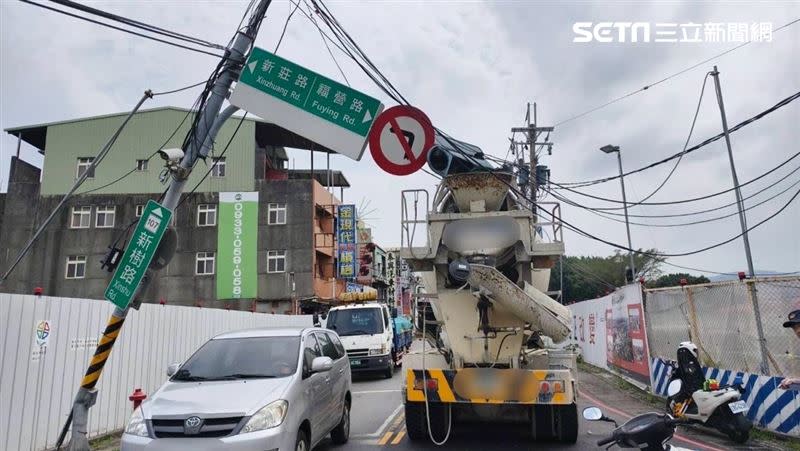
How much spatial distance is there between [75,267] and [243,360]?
3226 centimetres

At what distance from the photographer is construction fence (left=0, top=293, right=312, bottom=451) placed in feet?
21.9

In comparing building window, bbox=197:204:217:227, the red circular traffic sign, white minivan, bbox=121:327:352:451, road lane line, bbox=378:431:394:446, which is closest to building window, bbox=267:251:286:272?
building window, bbox=197:204:217:227

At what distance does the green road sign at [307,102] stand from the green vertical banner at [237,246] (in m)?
26.8

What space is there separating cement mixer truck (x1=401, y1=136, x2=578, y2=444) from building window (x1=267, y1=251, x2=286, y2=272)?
25735 mm

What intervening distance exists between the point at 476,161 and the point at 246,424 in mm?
4581

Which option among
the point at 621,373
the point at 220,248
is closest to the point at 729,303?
the point at 621,373

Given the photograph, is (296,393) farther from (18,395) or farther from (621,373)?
(621,373)

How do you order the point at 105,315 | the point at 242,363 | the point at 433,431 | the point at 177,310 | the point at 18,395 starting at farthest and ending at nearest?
the point at 177,310 → the point at 105,315 → the point at 433,431 → the point at 18,395 → the point at 242,363

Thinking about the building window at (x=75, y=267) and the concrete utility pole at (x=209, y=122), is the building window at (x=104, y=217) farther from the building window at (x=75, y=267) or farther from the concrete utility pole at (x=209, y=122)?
the concrete utility pole at (x=209, y=122)

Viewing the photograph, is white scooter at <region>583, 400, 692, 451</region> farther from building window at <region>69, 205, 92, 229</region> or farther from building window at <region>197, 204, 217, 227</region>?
building window at <region>69, 205, 92, 229</region>

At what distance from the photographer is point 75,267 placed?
32875mm

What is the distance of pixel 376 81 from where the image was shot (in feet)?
29.4

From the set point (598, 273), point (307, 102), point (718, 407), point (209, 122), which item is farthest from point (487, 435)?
point (598, 273)

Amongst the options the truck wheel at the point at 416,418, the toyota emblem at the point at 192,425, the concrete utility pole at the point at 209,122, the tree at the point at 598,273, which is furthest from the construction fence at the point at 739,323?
the tree at the point at 598,273
